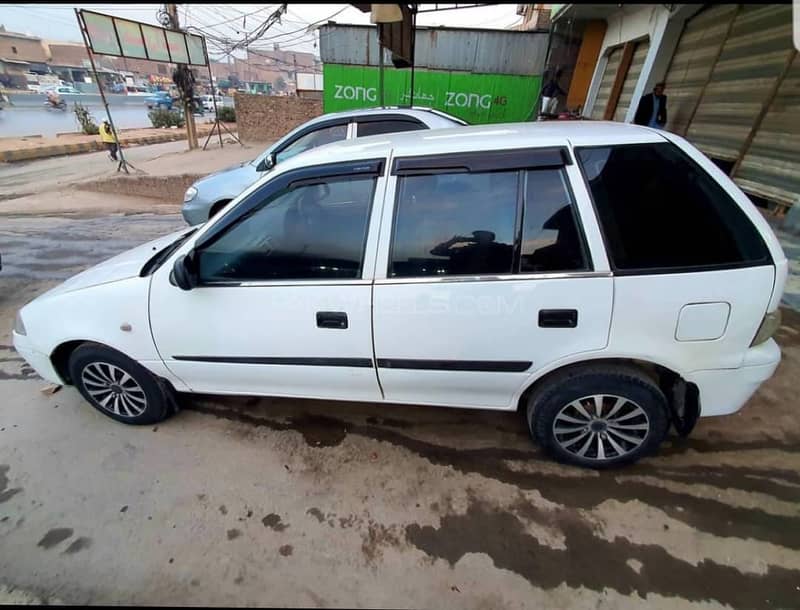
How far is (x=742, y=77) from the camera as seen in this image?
224 inches

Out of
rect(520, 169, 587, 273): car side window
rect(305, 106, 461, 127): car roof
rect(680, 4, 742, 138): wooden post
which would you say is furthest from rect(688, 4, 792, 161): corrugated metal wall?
rect(520, 169, 587, 273): car side window

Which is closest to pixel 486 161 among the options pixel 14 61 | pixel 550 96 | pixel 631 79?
pixel 631 79

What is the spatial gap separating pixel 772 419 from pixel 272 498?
3.11 m

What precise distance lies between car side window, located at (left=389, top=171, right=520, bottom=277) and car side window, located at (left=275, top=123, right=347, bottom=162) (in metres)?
3.49

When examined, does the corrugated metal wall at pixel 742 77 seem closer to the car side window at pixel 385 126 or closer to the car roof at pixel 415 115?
the car roof at pixel 415 115

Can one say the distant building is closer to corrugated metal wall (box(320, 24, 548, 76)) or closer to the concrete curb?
the concrete curb

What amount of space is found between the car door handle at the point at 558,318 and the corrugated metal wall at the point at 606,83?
442 inches

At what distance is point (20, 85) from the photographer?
55.5 m

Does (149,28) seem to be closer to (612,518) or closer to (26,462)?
(26,462)

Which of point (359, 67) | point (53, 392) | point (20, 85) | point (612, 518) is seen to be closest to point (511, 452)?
point (612, 518)

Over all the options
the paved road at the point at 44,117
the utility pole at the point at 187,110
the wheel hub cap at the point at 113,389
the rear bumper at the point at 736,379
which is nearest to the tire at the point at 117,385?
the wheel hub cap at the point at 113,389

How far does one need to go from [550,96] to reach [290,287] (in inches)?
502

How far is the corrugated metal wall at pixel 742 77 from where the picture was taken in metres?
5.13

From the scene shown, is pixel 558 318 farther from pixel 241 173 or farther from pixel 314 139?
pixel 241 173
